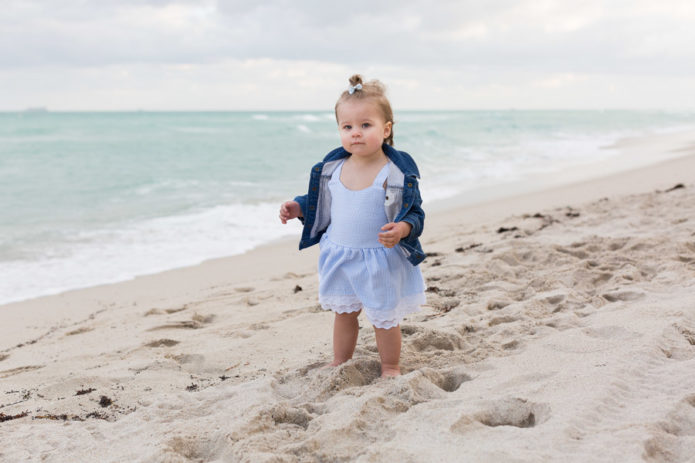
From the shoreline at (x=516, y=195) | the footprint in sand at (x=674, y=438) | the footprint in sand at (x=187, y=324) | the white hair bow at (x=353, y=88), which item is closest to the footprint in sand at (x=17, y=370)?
the footprint in sand at (x=187, y=324)

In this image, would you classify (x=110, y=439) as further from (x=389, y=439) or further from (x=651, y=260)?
(x=651, y=260)

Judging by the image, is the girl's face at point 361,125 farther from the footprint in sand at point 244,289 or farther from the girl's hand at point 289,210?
the footprint in sand at point 244,289

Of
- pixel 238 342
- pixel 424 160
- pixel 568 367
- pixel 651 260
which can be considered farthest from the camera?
pixel 424 160

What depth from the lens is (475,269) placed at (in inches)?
177

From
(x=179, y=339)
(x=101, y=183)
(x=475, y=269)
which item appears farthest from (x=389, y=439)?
(x=101, y=183)

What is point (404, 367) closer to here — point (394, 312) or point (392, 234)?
point (394, 312)

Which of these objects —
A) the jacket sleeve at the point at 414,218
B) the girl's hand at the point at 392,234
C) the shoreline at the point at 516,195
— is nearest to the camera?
the girl's hand at the point at 392,234

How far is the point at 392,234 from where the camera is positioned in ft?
8.12

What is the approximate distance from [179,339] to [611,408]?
2.56 meters

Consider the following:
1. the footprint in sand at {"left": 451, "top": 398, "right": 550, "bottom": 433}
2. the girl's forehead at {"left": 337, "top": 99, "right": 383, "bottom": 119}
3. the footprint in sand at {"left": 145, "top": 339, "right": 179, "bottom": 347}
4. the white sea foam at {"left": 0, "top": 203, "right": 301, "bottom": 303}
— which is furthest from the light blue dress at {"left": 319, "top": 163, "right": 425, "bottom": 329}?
the white sea foam at {"left": 0, "top": 203, "right": 301, "bottom": 303}

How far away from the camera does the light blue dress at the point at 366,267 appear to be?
268cm

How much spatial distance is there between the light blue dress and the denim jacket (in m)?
0.06

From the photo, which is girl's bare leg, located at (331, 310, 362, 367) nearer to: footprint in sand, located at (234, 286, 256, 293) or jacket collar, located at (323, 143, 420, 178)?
jacket collar, located at (323, 143, 420, 178)

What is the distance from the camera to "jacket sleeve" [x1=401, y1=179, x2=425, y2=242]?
2.59m
